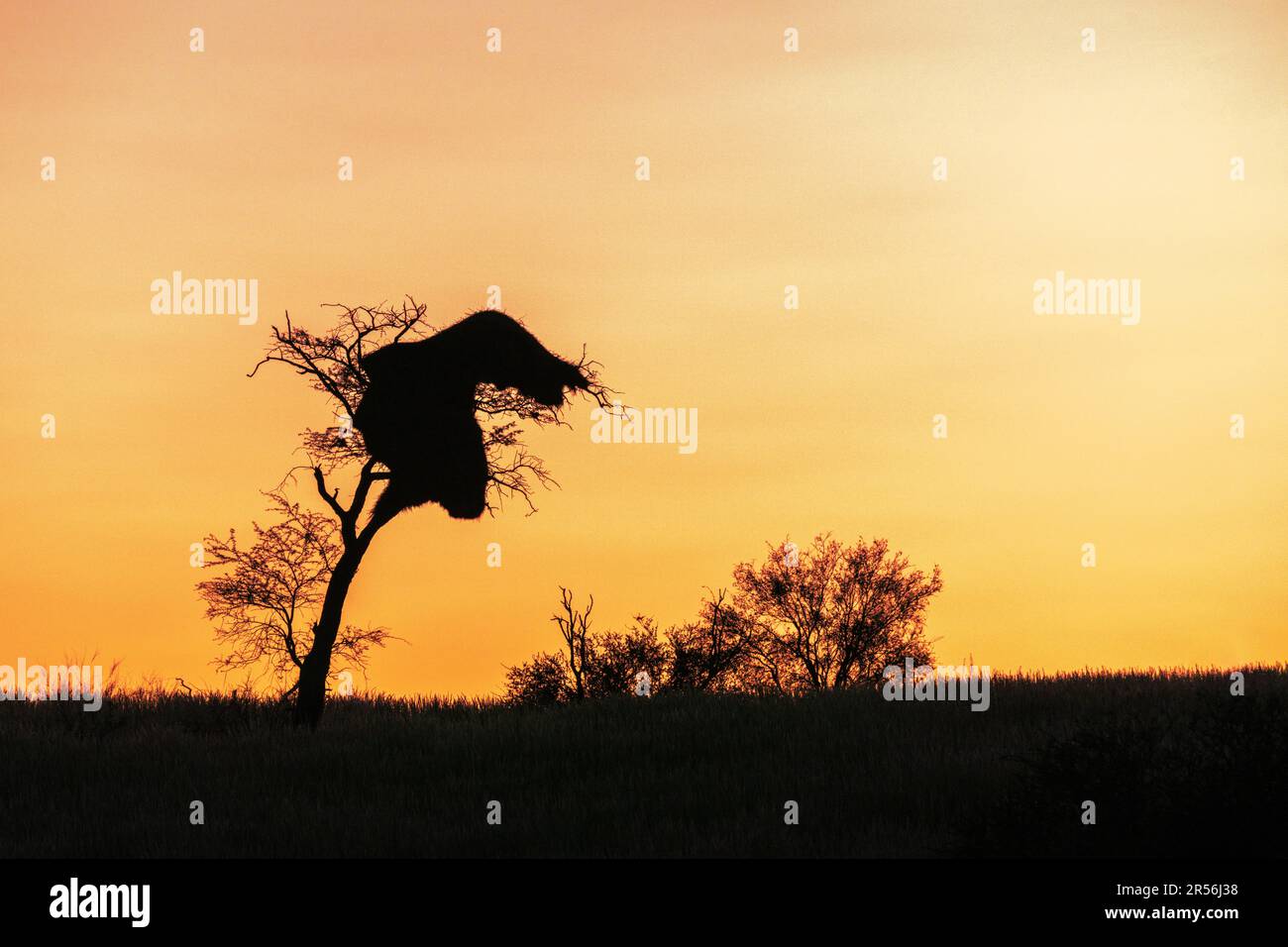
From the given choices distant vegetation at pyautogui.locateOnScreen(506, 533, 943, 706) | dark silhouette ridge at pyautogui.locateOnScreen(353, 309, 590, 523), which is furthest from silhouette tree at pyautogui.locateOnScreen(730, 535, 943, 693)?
dark silhouette ridge at pyautogui.locateOnScreen(353, 309, 590, 523)

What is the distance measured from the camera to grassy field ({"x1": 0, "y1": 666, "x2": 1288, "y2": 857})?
19.1 metres

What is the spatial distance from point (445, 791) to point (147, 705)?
1294cm

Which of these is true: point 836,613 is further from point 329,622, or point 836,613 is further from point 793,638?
point 329,622

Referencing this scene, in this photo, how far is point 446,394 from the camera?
27797mm

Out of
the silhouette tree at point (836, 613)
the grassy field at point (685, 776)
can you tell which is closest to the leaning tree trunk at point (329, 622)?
the grassy field at point (685, 776)

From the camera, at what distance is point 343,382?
28.5m

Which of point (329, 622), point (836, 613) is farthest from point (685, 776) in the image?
point (836, 613)

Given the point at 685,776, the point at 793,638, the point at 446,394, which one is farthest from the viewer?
the point at 793,638

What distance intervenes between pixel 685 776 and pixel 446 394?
848cm

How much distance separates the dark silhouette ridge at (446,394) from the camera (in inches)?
1091

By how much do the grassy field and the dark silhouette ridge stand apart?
4.64 m
